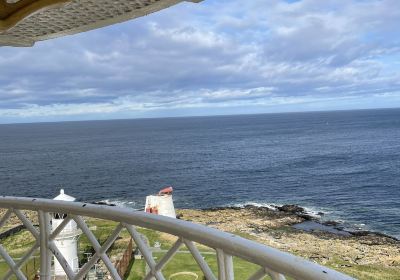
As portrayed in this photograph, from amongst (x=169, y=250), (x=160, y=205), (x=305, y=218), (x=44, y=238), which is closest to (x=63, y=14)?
(x=169, y=250)

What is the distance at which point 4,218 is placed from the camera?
2.70 meters

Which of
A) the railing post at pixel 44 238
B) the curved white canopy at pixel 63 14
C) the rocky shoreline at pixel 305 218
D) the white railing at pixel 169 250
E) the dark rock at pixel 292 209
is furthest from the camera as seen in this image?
the dark rock at pixel 292 209

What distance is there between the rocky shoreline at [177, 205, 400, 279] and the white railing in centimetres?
2153

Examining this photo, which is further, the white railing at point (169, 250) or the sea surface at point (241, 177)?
the sea surface at point (241, 177)

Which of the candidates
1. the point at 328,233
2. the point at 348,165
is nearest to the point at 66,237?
the point at 328,233

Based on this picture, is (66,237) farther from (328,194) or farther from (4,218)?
(328,194)

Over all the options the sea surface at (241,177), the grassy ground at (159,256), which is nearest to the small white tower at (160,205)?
the grassy ground at (159,256)

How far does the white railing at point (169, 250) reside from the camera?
4.22 ft

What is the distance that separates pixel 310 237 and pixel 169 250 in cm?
3048

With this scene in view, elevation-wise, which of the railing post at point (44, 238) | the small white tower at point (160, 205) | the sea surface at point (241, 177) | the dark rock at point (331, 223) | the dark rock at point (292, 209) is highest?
the railing post at point (44, 238)

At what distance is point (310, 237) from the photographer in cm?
3059

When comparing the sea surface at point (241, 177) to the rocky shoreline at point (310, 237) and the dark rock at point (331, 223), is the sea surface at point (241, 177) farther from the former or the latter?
the rocky shoreline at point (310, 237)

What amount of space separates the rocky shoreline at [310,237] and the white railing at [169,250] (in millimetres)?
21529

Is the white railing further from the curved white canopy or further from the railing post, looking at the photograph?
the curved white canopy
